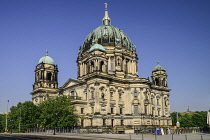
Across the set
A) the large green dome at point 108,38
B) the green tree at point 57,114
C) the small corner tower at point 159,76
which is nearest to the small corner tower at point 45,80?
the large green dome at point 108,38

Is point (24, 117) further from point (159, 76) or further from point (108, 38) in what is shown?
point (159, 76)

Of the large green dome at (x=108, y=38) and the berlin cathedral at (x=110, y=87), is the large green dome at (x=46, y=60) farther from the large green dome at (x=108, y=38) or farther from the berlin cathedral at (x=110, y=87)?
the large green dome at (x=108, y=38)

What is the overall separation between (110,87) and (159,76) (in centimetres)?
2732

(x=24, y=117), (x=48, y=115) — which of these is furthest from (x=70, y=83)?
(x=48, y=115)

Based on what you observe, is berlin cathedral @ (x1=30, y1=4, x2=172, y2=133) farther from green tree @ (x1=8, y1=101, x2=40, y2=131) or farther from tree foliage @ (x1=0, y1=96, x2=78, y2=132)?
green tree @ (x1=8, y1=101, x2=40, y2=131)

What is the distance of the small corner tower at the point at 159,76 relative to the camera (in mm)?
88688

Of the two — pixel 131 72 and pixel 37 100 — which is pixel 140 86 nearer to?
pixel 131 72

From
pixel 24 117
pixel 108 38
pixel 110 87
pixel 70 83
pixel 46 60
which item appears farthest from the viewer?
pixel 46 60

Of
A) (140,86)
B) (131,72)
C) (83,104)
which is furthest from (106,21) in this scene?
(83,104)

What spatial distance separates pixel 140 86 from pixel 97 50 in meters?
16.7

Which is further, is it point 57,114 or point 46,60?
point 46,60

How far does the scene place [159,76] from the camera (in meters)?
88.8

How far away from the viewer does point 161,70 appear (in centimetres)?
9012

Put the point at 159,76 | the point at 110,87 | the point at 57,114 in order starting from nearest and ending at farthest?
the point at 57,114 → the point at 110,87 → the point at 159,76
